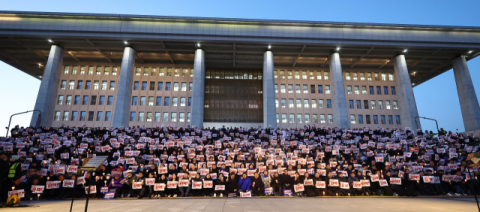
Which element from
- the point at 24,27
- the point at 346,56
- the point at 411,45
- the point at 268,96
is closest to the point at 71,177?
the point at 268,96

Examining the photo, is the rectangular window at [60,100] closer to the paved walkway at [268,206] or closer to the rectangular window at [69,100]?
the rectangular window at [69,100]

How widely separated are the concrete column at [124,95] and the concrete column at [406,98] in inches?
1538

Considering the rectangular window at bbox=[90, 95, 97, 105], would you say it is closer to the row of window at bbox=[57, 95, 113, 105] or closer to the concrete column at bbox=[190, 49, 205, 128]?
the row of window at bbox=[57, 95, 113, 105]

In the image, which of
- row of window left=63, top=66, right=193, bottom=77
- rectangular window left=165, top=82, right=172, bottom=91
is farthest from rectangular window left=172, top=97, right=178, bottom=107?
row of window left=63, top=66, right=193, bottom=77

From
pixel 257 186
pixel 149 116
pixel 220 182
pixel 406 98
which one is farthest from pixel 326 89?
pixel 220 182

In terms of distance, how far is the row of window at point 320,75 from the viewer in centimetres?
4775

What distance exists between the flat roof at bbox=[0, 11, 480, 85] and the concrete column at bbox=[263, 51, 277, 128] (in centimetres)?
295

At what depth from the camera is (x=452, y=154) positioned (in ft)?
54.2

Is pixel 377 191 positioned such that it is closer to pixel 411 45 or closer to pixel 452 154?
pixel 452 154

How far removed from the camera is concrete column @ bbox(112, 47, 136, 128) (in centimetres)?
3228

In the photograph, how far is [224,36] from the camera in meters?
35.6

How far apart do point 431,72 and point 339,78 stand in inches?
1006

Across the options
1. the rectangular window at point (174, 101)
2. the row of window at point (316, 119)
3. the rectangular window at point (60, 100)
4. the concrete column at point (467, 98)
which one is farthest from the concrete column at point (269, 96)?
the rectangular window at point (60, 100)

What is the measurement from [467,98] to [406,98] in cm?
948
